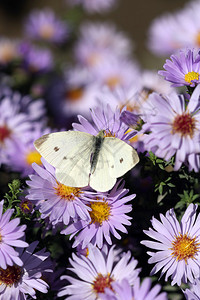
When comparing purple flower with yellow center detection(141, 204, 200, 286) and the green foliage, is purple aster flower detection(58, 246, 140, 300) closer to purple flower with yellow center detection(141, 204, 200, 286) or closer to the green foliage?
purple flower with yellow center detection(141, 204, 200, 286)

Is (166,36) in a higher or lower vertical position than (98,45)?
lower

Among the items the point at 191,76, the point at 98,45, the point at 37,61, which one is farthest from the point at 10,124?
the point at 98,45

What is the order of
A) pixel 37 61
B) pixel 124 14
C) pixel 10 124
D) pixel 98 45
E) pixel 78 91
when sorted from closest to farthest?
pixel 10 124
pixel 37 61
pixel 78 91
pixel 98 45
pixel 124 14

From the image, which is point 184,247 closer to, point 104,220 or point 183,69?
point 104,220

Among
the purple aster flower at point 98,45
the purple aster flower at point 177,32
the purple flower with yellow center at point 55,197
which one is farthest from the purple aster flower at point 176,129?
the purple aster flower at point 98,45

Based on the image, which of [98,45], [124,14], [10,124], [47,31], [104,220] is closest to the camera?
[104,220]

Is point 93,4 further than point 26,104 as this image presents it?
Yes

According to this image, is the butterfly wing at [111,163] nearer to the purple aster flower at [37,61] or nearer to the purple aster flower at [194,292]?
the purple aster flower at [194,292]

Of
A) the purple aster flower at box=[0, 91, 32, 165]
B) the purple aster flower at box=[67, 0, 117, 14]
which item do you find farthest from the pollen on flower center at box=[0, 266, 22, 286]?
the purple aster flower at box=[67, 0, 117, 14]
